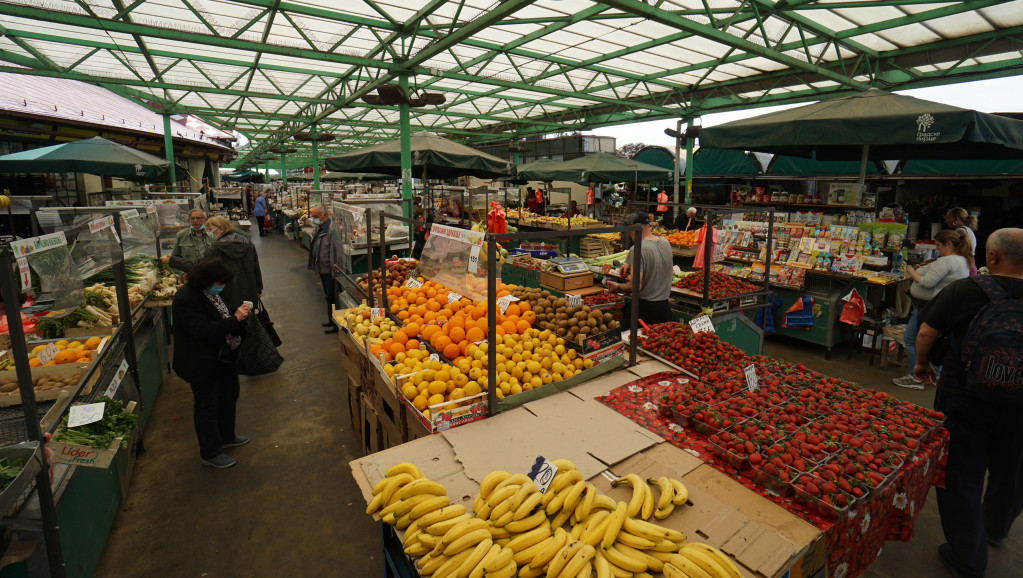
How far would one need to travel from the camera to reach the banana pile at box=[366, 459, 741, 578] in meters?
1.85

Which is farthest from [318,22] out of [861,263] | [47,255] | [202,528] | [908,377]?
[908,377]

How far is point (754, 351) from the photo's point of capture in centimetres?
625

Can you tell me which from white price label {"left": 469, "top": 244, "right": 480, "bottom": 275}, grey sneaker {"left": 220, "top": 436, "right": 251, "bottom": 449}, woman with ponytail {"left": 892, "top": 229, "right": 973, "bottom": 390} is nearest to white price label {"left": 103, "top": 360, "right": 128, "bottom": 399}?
grey sneaker {"left": 220, "top": 436, "right": 251, "bottom": 449}

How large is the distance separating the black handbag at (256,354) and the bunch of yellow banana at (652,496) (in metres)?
3.60

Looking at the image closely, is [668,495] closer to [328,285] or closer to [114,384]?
[114,384]

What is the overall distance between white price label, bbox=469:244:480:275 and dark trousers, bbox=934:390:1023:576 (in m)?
3.12

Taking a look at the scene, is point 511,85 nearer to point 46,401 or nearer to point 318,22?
point 318,22

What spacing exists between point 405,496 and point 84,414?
7.13ft

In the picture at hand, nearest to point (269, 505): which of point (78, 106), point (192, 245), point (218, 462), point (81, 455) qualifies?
point (218, 462)

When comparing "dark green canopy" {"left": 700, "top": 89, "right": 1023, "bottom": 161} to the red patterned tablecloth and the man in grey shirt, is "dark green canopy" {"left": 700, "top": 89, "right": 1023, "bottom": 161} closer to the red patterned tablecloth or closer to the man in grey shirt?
the man in grey shirt

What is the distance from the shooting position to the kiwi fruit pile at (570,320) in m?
3.72

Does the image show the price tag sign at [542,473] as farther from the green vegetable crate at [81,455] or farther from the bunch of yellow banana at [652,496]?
the green vegetable crate at [81,455]

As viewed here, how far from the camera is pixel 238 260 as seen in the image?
18.9ft

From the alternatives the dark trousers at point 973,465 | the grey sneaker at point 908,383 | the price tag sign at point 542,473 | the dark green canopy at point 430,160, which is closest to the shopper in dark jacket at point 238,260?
the dark green canopy at point 430,160
